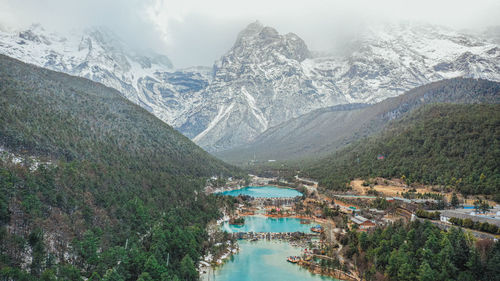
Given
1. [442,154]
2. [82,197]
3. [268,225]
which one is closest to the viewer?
[82,197]

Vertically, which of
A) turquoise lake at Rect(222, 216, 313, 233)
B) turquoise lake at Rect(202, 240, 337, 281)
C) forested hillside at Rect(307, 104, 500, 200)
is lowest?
turquoise lake at Rect(202, 240, 337, 281)

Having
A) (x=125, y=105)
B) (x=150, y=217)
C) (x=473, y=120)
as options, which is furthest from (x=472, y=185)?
(x=125, y=105)

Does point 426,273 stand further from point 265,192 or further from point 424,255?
point 265,192

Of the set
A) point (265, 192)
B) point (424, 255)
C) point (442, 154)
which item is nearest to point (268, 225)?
point (442, 154)

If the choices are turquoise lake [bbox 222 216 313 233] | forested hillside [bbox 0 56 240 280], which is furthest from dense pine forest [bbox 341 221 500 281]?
turquoise lake [bbox 222 216 313 233]

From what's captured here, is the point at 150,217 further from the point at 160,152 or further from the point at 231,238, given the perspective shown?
the point at 160,152

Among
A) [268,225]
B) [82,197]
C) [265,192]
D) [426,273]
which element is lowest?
[268,225]

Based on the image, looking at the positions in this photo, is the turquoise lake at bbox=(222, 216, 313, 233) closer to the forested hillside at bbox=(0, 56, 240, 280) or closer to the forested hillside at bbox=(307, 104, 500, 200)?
the forested hillside at bbox=(0, 56, 240, 280)
